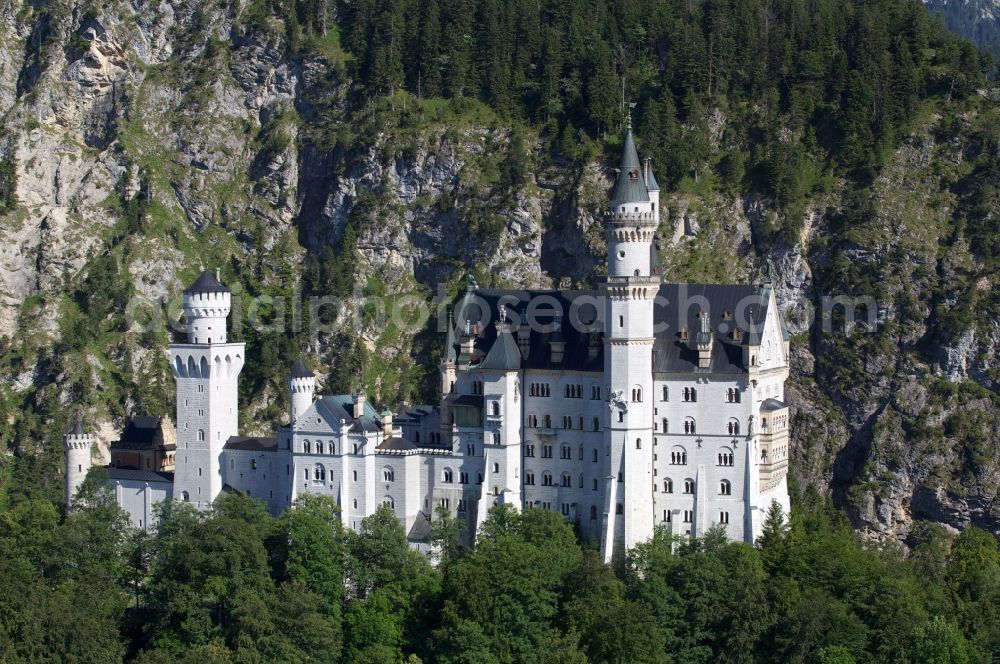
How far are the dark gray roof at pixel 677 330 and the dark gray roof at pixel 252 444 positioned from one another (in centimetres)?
1864

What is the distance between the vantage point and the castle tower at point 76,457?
14638 cm

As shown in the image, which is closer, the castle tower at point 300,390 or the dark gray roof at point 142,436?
the castle tower at point 300,390

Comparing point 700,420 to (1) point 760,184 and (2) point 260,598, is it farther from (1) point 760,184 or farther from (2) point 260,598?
(1) point 760,184

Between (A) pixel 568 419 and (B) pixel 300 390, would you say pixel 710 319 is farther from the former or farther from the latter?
(B) pixel 300 390

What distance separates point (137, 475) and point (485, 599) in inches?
1418

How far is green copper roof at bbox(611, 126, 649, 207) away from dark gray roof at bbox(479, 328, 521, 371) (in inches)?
493

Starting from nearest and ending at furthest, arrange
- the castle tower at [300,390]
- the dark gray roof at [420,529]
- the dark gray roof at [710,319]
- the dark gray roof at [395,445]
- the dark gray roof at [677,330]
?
the dark gray roof at [710,319] < the dark gray roof at [677,330] < the dark gray roof at [420,529] < the dark gray roof at [395,445] < the castle tower at [300,390]

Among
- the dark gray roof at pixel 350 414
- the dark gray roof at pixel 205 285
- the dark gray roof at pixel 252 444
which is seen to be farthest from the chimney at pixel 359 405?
the dark gray roof at pixel 205 285

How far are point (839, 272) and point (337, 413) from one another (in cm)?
5226

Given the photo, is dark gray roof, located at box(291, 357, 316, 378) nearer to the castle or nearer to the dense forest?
the castle

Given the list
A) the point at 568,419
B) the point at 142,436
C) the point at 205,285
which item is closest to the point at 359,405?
the point at 205,285

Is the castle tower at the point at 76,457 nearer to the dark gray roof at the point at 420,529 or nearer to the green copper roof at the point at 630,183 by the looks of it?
the dark gray roof at the point at 420,529

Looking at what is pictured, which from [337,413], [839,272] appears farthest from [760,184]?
[337,413]

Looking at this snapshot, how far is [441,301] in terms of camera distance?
17700cm
